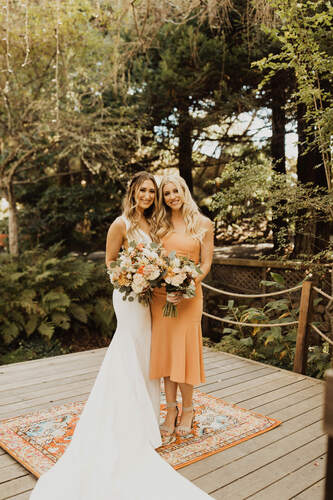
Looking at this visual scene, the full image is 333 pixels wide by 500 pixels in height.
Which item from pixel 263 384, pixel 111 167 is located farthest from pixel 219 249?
pixel 263 384

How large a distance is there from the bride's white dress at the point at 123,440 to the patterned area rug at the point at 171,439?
0.22 meters

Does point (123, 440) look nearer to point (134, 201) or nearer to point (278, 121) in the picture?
point (134, 201)

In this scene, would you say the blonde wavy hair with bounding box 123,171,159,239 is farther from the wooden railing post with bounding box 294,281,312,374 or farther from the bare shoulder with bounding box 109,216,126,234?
the wooden railing post with bounding box 294,281,312,374

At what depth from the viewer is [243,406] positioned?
12.2 feet

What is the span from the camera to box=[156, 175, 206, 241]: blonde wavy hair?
3219mm

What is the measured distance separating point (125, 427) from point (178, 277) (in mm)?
1024

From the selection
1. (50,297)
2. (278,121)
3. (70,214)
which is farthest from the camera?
(70,214)

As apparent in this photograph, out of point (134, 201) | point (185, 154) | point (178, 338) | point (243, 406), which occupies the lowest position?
point (243, 406)

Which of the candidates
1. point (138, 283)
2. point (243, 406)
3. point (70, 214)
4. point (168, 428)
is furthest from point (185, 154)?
point (168, 428)

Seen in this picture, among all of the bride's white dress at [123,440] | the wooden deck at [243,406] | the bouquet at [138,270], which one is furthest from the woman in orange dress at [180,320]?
the wooden deck at [243,406]

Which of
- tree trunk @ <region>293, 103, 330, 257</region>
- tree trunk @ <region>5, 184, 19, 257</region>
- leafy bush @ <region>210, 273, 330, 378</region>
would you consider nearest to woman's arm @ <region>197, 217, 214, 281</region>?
leafy bush @ <region>210, 273, 330, 378</region>

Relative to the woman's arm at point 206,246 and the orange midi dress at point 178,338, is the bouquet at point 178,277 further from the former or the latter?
the woman's arm at point 206,246

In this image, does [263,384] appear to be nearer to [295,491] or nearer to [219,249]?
[295,491]

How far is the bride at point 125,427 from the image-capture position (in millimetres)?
2334
